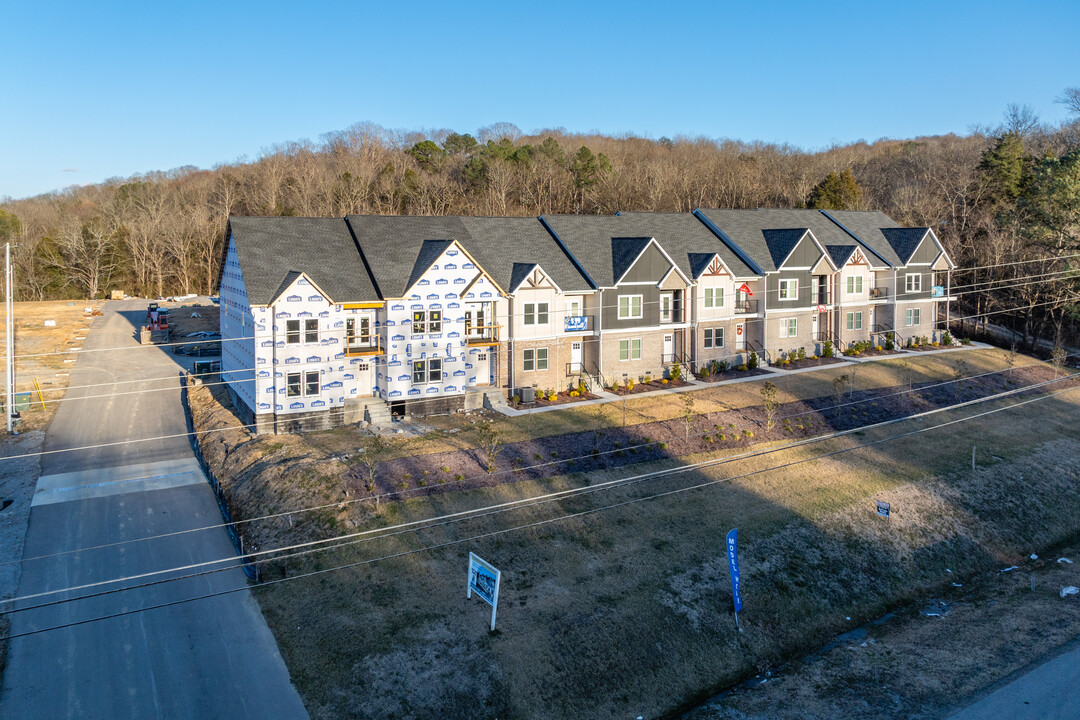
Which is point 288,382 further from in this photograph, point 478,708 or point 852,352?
point 852,352

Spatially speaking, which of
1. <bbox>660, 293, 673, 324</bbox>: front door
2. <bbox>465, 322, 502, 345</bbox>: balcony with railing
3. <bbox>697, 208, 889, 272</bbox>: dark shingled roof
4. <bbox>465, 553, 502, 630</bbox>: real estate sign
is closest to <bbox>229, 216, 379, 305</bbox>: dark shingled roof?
<bbox>465, 322, 502, 345</bbox>: balcony with railing

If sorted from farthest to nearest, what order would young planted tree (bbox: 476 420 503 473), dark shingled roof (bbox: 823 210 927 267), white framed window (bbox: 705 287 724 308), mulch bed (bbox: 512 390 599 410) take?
dark shingled roof (bbox: 823 210 927 267)
white framed window (bbox: 705 287 724 308)
mulch bed (bbox: 512 390 599 410)
young planted tree (bbox: 476 420 503 473)

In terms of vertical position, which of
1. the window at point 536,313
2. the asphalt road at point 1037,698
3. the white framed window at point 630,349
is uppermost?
the window at point 536,313

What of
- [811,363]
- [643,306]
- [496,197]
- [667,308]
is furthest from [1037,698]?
[496,197]

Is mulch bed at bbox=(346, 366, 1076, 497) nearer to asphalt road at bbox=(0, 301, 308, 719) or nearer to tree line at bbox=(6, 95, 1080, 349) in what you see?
asphalt road at bbox=(0, 301, 308, 719)

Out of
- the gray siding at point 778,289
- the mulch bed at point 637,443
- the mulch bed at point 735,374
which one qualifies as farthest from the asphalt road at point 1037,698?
the gray siding at point 778,289

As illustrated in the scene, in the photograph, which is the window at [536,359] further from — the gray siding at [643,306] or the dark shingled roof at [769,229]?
the dark shingled roof at [769,229]
